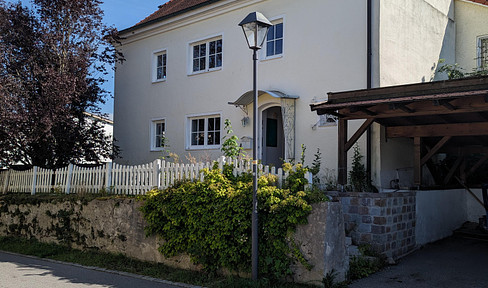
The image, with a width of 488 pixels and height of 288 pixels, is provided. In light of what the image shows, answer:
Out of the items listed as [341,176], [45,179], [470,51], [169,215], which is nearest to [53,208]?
→ [45,179]

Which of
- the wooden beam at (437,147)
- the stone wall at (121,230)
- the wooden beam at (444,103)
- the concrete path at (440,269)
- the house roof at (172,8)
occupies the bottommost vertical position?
the concrete path at (440,269)

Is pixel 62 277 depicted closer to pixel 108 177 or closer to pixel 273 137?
pixel 108 177

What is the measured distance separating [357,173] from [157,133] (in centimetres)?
839

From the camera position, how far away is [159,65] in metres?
17.1

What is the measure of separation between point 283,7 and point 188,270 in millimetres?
7971

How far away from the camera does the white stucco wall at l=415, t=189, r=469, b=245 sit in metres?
10.3

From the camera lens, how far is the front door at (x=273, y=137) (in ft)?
45.6

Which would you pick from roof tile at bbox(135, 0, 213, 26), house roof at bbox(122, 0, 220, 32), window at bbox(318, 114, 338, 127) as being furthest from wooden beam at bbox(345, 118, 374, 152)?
roof tile at bbox(135, 0, 213, 26)

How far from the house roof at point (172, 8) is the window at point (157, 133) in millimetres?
3576

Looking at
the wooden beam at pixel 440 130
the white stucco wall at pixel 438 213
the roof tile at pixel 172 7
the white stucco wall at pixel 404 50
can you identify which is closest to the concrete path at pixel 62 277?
the white stucco wall at pixel 438 213

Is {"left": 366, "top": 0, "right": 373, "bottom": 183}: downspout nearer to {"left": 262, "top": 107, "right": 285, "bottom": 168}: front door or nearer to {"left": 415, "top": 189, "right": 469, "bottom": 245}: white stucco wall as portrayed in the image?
{"left": 415, "top": 189, "right": 469, "bottom": 245}: white stucco wall

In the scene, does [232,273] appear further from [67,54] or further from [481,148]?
[67,54]

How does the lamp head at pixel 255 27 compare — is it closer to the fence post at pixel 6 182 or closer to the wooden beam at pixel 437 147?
the wooden beam at pixel 437 147

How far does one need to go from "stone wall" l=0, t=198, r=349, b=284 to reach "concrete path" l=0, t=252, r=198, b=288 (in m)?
0.85
